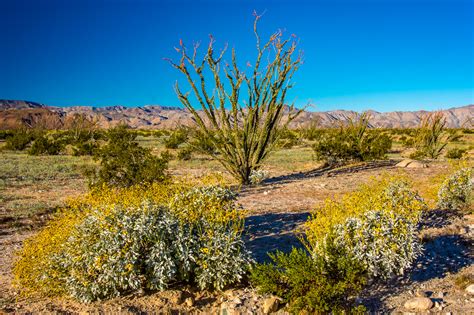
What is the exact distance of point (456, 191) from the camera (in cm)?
916

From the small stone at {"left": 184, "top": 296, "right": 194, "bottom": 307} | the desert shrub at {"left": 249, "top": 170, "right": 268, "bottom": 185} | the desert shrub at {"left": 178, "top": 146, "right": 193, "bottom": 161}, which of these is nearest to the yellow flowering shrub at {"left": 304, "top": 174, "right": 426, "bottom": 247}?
the small stone at {"left": 184, "top": 296, "right": 194, "bottom": 307}

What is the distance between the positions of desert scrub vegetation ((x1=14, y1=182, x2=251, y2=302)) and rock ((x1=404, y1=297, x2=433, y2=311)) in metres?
1.99

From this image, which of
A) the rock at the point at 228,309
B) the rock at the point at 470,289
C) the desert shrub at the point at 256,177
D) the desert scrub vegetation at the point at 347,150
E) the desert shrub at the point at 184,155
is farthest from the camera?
the desert shrub at the point at 184,155

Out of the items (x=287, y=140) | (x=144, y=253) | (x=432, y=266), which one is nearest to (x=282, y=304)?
(x=144, y=253)

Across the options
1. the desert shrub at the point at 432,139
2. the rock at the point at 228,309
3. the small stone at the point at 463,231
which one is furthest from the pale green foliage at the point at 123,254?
the desert shrub at the point at 432,139

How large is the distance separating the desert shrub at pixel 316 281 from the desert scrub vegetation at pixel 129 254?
0.43 metres

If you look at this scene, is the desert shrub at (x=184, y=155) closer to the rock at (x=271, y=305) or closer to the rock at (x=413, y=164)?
the rock at (x=413, y=164)

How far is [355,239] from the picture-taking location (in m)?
5.16

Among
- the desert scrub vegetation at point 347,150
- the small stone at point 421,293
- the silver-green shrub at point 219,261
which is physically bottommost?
the small stone at point 421,293

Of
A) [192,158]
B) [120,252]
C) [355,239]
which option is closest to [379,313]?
[355,239]

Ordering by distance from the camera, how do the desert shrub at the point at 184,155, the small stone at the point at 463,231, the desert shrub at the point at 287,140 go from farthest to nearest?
the desert shrub at the point at 184,155
the desert shrub at the point at 287,140
the small stone at the point at 463,231

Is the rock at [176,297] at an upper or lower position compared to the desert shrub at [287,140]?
lower

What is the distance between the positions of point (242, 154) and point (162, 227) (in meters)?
8.98

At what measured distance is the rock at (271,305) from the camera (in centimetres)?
474
